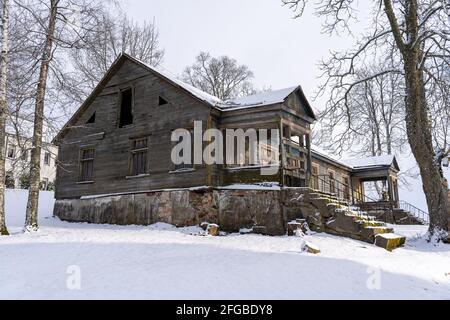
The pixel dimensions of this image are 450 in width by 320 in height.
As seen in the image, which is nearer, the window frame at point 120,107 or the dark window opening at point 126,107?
the window frame at point 120,107

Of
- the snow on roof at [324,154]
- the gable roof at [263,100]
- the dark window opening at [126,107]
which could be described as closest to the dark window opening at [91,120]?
the dark window opening at [126,107]

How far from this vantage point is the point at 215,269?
6543 mm

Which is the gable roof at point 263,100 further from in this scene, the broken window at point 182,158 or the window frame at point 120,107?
the window frame at point 120,107

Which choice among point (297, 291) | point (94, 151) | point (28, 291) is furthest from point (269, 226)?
point (94, 151)

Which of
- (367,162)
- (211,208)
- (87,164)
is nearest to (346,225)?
(211,208)

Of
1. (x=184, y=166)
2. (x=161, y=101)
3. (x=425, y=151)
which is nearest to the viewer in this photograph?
(x=425, y=151)

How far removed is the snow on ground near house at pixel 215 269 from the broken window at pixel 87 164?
7451 millimetres

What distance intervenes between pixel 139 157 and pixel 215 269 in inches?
410

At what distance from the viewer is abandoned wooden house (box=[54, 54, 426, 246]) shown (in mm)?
12836

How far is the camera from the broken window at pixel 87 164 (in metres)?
17.5

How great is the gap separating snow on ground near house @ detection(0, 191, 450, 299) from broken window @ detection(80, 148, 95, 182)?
293 inches

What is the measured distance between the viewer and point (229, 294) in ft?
16.9

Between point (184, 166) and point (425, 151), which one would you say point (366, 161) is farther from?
point (184, 166)
